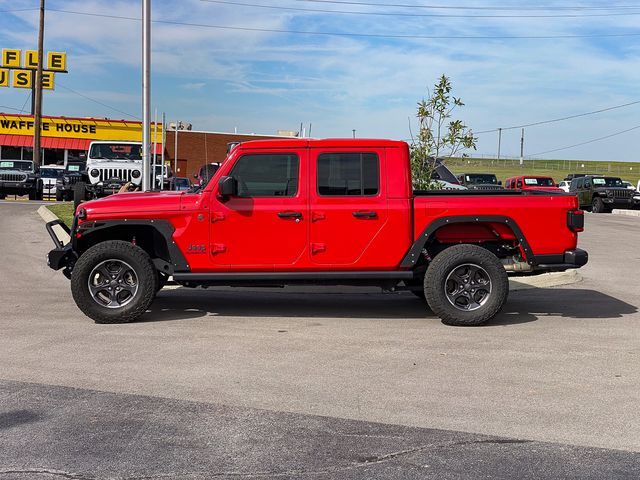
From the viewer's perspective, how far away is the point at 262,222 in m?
7.77

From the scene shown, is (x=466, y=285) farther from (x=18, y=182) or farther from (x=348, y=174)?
(x=18, y=182)

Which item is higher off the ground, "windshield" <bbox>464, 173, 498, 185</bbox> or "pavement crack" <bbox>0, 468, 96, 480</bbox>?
"windshield" <bbox>464, 173, 498, 185</bbox>

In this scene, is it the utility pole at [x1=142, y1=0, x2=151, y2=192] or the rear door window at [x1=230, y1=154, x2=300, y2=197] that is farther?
the utility pole at [x1=142, y1=0, x2=151, y2=192]

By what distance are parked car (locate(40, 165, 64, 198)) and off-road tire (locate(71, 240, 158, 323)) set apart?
28375 mm

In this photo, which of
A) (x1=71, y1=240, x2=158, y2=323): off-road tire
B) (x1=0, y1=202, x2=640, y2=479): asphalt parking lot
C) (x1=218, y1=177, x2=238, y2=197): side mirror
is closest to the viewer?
(x1=0, y1=202, x2=640, y2=479): asphalt parking lot

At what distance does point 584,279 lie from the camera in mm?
A: 11531

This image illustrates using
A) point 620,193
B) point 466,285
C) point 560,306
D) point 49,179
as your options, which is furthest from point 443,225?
point 49,179

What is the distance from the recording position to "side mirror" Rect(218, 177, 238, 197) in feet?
24.9

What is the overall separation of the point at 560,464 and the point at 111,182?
18.6 meters

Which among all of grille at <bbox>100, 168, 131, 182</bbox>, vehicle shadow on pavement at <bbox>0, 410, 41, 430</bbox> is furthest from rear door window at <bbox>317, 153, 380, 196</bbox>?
grille at <bbox>100, 168, 131, 182</bbox>

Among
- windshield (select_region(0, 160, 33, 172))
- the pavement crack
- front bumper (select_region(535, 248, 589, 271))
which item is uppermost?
windshield (select_region(0, 160, 33, 172))

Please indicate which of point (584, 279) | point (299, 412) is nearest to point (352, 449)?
point (299, 412)

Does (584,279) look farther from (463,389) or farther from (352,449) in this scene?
(352,449)

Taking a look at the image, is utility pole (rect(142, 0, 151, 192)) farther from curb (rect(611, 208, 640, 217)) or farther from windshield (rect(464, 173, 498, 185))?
curb (rect(611, 208, 640, 217))
